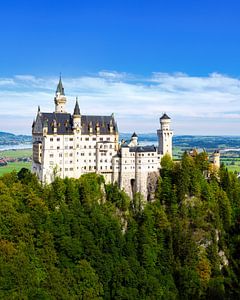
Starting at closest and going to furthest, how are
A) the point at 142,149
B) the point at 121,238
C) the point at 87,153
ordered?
the point at 121,238, the point at 87,153, the point at 142,149

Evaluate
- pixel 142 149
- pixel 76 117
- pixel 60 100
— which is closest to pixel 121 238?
pixel 142 149

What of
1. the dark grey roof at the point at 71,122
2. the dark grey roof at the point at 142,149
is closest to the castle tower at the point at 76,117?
the dark grey roof at the point at 71,122

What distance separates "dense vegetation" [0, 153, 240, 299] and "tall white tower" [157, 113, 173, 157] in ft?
10.7

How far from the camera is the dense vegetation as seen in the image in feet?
205

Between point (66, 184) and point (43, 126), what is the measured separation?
11872mm

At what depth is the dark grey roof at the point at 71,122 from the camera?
264ft

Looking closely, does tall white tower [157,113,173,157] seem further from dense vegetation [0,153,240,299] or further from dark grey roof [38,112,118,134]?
dark grey roof [38,112,118,134]

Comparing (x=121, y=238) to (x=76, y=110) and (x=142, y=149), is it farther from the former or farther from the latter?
(x=76, y=110)

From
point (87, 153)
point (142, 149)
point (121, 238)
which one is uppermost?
point (142, 149)

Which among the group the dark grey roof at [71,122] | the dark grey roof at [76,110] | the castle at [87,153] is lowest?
the castle at [87,153]

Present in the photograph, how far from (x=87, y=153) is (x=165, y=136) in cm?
1709

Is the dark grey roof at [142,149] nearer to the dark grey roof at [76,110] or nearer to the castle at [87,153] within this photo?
the castle at [87,153]

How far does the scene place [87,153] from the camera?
82188 mm

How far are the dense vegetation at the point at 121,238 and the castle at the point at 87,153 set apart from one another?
260cm
